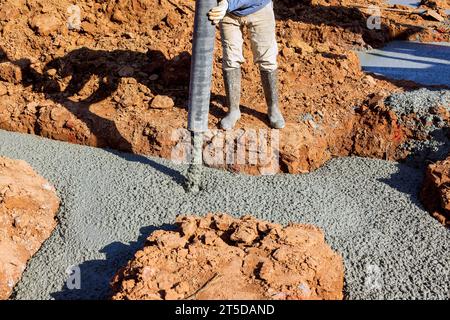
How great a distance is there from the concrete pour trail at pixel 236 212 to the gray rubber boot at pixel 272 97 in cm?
50

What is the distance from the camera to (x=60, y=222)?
3.72m

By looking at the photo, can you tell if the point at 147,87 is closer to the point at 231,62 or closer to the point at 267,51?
the point at 231,62

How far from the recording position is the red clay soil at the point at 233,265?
8.97 ft

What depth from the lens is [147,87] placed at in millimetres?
5004

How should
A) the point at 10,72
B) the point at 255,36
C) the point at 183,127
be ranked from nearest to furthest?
the point at 255,36 < the point at 183,127 < the point at 10,72

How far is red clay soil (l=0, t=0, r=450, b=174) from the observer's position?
459cm

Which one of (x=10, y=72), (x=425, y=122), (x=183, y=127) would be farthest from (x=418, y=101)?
(x=10, y=72)

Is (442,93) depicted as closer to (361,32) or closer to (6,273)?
(361,32)

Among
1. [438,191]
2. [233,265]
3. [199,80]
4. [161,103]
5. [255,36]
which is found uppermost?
[255,36]

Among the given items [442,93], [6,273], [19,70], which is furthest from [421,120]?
[19,70]

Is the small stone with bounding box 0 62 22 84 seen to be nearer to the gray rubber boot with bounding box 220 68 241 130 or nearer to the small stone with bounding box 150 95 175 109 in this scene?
the small stone with bounding box 150 95 175 109

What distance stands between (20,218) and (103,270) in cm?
73

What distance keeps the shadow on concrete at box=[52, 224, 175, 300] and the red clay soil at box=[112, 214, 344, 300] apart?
0.79ft

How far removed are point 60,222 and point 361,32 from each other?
467 cm
